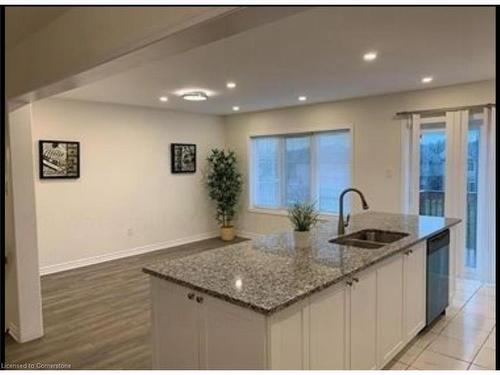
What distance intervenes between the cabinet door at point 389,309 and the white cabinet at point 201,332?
1.10m

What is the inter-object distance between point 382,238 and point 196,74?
2.45 metres

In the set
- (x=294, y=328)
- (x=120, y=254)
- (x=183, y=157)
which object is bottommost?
(x=120, y=254)

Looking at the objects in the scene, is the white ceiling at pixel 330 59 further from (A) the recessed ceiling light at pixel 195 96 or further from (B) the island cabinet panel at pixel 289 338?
(B) the island cabinet panel at pixel 289 338

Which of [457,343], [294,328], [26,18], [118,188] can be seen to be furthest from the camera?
[118,188]

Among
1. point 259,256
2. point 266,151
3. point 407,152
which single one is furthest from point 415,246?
point 266,151

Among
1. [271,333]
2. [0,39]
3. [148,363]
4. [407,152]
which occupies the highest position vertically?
[0,39]

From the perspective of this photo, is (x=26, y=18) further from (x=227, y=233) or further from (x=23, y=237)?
(x=227, y=233)

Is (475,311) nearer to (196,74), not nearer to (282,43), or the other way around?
(282,43)

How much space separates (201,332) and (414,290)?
1.79 metres

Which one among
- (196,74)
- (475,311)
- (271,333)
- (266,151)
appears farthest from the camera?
(266,151)

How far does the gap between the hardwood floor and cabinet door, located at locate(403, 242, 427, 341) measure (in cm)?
196

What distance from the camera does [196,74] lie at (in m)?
3.97

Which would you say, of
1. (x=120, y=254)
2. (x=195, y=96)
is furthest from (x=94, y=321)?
(x=195, y=96)

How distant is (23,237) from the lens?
320 cm
